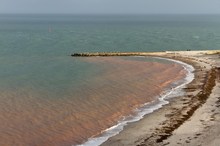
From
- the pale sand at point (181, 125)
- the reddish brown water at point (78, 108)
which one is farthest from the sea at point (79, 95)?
the pale sand at point (181, 125)

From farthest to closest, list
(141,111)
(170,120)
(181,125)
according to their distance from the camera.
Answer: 1. (141,111)
2. (170,120)
3. (181,125)

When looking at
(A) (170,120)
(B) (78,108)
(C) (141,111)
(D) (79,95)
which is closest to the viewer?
(A) (170,120)

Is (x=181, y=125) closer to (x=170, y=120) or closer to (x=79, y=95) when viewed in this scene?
(x=170, y=120)

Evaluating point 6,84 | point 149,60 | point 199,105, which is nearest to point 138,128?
point 199,105

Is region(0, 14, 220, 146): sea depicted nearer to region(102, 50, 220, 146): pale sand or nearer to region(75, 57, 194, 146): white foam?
region(75, 57, 194, 146): white foam

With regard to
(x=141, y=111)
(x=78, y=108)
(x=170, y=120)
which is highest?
(x=170, y=120)

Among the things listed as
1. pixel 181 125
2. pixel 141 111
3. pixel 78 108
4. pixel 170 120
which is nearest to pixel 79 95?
pixel 78 108

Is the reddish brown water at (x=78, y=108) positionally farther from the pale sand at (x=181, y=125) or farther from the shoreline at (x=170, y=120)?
the pale sand at (x=181, y=125)
